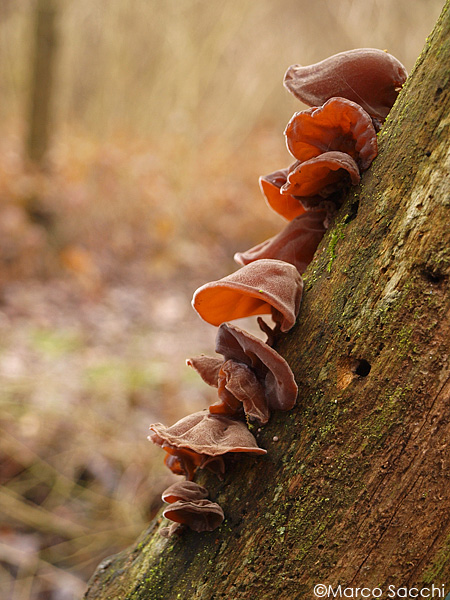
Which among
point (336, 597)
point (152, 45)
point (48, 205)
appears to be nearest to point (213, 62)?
point (152, 45)

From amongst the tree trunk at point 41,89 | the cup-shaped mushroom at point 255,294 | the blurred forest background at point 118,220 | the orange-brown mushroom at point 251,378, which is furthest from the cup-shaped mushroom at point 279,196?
the tree trunk at point 41,89

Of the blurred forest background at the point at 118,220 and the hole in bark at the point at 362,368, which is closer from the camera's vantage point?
the hole in bark at the point at 362,368

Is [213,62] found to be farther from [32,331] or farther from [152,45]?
[32,331]

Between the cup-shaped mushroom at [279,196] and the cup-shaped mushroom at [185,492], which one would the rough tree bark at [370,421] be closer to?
the cup-shaped mushroom at [185,492]

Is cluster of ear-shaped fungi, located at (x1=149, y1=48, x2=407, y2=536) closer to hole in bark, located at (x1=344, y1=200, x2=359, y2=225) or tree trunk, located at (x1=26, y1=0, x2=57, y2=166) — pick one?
hole in bark, located at (x1=344, y1=200, x2=359, y2=225)

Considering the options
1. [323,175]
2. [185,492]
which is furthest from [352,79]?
[185,492]

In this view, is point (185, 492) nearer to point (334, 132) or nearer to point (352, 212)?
point (352, 212)
